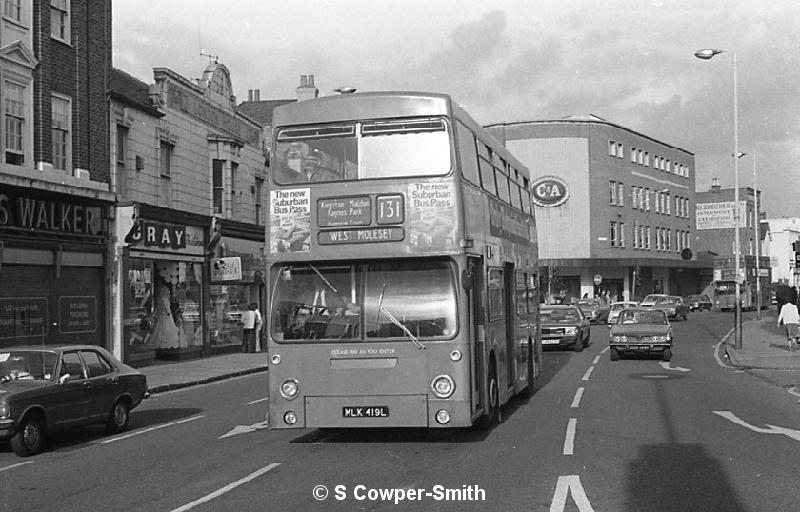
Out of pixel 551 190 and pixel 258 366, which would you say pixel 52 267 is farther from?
pixel 551 190

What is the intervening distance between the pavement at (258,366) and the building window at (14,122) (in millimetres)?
6212

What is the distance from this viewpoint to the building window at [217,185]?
1271 inches

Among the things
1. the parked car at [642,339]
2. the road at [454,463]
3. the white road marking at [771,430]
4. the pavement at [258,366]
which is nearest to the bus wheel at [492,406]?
the road at [454,463]

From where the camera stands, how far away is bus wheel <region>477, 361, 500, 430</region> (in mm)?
12289

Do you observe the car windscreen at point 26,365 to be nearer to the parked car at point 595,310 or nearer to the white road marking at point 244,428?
the white road marking at point 244,428

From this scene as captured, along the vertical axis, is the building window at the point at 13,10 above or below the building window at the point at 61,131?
above

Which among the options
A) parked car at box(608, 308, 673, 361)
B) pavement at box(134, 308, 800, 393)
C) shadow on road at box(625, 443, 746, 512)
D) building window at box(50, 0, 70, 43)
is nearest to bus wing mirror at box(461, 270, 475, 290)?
shadow on road at box(625, 443, 746, 512)

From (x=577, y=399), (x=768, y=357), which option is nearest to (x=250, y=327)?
(x=768, y=357)

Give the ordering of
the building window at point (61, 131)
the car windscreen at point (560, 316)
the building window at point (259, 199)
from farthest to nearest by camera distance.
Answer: the building window at point (259, 199), the car windscreen at point (560, 316), the building window at point (61, 131)

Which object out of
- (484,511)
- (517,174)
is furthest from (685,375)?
(484,511)

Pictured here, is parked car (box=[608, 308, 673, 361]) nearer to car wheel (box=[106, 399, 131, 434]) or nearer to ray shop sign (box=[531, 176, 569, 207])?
car wheel (box=[106, 399, 131, 434])

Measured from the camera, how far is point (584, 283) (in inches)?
2916

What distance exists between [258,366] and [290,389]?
643 inches

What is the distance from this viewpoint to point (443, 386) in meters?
10.7
